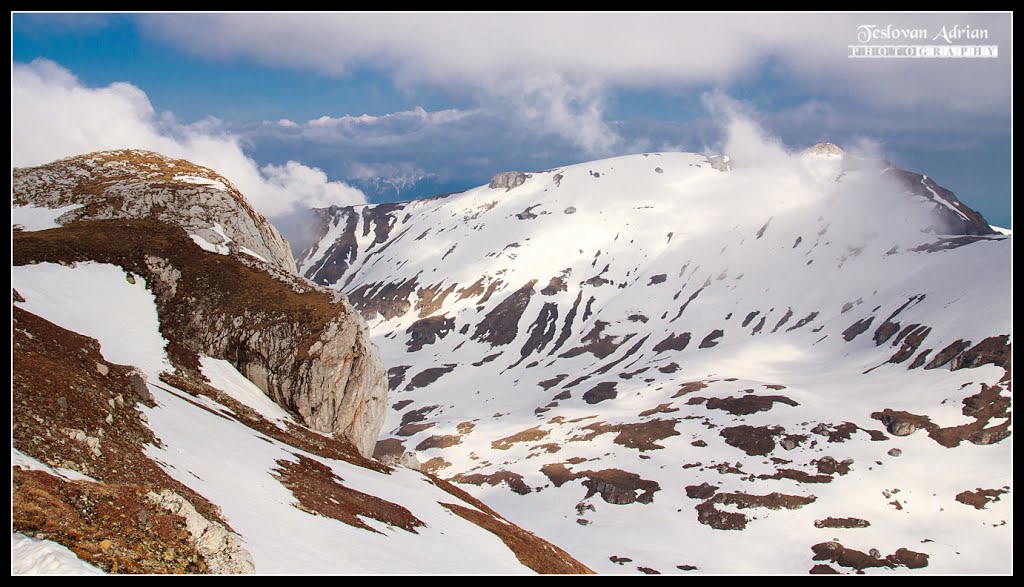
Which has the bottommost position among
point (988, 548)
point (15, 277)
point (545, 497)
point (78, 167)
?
point (545, 497)

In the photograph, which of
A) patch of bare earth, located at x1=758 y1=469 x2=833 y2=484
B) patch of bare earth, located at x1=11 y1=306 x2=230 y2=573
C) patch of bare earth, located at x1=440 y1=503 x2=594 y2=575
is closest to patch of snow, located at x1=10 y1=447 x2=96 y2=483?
patch of bare earth, located at x1=11 y1=306 x2=230 y2=573

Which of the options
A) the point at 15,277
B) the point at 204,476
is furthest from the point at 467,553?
the point at 15,277

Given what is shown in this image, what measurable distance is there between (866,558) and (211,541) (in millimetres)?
104062

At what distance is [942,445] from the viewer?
12381cm

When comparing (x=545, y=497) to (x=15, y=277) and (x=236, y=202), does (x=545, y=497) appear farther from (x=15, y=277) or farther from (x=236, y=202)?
(x=15, y=277)

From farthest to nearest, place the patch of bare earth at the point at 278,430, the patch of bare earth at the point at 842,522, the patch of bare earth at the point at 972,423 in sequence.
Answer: the patch of bare earth at the point at 972,423, the patch of bare earth at the point at 842,522, the patch of bare earth at the point at 278,430

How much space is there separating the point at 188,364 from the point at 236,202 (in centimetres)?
3651

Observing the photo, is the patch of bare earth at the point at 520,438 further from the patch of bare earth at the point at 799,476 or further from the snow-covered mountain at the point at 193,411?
the snow-covered mountain at the point at 193,411

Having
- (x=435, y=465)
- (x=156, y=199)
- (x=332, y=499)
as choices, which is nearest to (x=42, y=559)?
(x=332, y=499)

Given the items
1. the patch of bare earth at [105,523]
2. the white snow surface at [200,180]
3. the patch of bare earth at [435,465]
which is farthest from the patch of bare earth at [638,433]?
the patch of bare earth at [105,523]

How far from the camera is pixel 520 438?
161 meters

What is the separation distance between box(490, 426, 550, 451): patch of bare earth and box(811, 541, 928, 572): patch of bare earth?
73.3 meters

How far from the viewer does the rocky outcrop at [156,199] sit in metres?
70.4

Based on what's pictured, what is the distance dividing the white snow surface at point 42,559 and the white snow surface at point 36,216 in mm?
63079
